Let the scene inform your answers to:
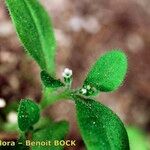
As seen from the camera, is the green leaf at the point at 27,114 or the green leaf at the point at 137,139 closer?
→ the green leaf at the point at 27,114

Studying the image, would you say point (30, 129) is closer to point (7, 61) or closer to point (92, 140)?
point (92, 140)

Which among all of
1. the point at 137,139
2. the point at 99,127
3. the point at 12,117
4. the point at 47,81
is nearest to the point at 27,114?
the point at 47,81

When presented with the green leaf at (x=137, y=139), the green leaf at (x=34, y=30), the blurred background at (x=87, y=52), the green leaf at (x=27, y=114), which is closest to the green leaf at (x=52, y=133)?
the green leaf at (x=27, y=114)

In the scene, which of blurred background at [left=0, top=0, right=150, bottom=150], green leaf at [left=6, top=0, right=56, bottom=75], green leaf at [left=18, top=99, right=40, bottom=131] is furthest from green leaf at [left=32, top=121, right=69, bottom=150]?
blurred background at [left=0, top=0, right=150, bottom=150]

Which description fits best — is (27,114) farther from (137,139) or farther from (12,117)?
(137,139)

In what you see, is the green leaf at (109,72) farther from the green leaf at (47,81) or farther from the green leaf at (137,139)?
the green leaf at (137,139)
